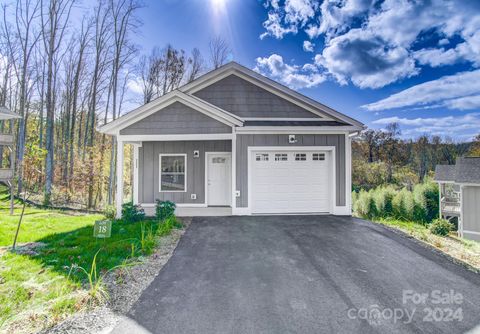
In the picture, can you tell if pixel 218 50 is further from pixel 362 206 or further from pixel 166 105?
pixel 362 206

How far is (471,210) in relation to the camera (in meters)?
10.4

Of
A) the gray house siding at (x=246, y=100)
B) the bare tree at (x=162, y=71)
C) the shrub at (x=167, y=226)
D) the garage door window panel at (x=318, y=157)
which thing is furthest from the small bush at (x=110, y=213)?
the bare tree at (x=162, y=71)

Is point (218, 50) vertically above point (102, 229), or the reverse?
point (218, 50)

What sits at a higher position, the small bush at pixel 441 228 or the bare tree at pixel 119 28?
the bare tree at pixel 119 28

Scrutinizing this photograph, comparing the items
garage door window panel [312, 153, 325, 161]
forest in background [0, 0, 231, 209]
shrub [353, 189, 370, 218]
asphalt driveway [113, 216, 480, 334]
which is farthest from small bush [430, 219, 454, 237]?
forest in background [0, 0, 231, 209]

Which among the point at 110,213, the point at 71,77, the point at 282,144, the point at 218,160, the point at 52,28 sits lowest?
the point at 110,213

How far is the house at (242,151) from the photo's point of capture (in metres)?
7.70

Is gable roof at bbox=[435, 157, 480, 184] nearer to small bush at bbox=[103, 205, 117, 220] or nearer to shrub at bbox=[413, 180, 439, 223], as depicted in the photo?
shrub at bbox=[413, 180, 439, 223]

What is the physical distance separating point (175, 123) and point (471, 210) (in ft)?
44.3

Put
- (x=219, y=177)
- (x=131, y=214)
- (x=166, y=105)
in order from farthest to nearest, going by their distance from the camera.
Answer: (x=219, y=177), (x=166, y=105), (x=131, y=214)

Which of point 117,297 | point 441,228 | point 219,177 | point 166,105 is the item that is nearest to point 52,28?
point 166,105

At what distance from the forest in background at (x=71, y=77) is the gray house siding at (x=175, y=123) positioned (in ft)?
21.7

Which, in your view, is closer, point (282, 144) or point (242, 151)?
point (242, 151)

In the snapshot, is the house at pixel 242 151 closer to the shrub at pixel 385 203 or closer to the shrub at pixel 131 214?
the shrub at pixel 131 214
